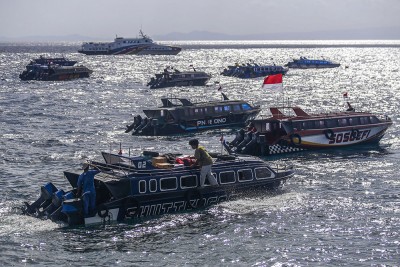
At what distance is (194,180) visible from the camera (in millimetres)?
31375

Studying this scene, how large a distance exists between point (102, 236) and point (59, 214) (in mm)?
2374

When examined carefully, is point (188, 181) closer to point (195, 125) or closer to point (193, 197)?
point (193, 197)

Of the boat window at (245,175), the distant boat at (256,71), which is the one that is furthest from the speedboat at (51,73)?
the boat window at (245,175)

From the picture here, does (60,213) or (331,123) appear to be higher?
(331,123)

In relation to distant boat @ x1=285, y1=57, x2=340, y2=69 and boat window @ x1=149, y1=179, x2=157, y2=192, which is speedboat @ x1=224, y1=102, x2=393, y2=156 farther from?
distant boat @ x1=285, y1=57, x2=340, y2=69

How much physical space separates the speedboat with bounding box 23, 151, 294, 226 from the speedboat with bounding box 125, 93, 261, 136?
79.3ft

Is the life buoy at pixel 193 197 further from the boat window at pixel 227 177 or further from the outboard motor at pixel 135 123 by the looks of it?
the outboard motor at pixel 135 123

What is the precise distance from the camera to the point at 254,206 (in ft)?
105

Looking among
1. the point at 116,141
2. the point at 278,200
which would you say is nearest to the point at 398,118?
the point at 116,141

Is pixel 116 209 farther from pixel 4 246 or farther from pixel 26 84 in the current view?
pixel 26 84

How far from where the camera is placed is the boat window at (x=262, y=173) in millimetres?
33531

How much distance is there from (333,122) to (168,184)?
22414 millimetres

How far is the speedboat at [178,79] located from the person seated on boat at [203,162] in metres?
75.1

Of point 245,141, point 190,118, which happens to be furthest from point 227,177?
point 190,118
